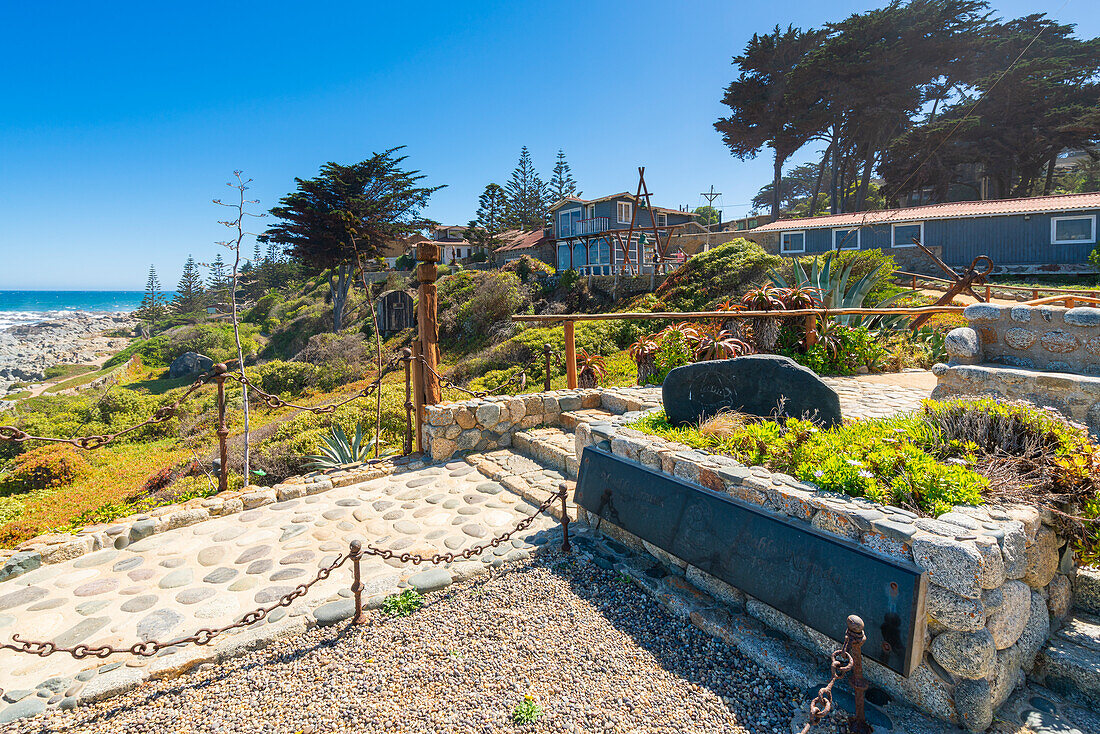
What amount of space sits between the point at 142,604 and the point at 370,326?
28.0m

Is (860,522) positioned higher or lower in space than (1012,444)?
lower

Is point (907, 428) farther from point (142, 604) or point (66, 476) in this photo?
point (66, 476)

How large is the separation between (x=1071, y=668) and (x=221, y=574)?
505 centimetres

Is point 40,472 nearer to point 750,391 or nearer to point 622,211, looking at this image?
point 750,391

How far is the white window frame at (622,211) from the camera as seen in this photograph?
2992 cm

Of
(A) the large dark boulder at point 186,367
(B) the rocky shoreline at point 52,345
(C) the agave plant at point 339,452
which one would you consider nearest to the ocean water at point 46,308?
(B) the rocky shoreline at point 52,345

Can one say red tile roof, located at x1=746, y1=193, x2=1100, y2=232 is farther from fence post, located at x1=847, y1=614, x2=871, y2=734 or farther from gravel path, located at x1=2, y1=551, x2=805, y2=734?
fence post, located at x1=847, y1=614, x2=871, y2=734

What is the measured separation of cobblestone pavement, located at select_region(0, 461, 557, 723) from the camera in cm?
284

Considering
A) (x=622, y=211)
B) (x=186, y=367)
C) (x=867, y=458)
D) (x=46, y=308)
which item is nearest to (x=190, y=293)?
(x=186, y=367)

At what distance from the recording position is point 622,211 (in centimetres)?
3027

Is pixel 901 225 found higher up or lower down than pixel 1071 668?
higher up

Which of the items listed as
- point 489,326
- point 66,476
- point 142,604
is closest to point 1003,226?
point 489,326

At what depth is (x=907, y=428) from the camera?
3365 mm

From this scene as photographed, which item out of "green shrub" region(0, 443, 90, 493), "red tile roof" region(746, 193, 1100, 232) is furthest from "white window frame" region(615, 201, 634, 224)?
"green shrub" region(0, 443, 90, 493)
